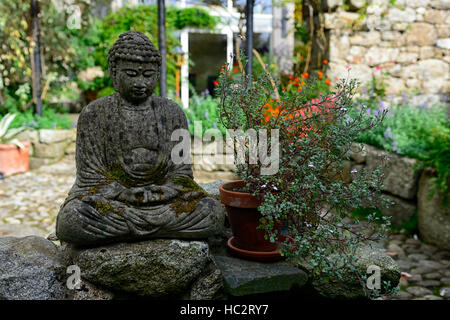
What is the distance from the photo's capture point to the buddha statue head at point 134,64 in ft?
8.52

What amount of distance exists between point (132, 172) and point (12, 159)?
199 inches

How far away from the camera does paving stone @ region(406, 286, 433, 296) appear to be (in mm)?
3314

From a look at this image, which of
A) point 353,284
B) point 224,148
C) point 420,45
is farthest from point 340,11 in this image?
point 353,284

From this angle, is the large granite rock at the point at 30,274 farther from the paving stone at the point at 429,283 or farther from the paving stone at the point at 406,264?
the paving stone at the point at 406,264

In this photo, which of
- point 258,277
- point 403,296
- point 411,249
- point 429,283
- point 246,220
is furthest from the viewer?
point 411,249

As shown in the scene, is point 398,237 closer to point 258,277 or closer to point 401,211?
point 401,211

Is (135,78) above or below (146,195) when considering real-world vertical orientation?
above

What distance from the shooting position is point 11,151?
6.82 meters

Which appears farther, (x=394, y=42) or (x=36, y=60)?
(x=36, y=60)

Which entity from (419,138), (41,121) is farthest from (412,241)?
(41,121)

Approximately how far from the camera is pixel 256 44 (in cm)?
1228

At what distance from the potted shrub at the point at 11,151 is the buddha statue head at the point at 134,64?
16.3ft

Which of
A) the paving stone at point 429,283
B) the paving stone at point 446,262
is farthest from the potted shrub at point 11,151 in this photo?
the paving stone at point 446,262

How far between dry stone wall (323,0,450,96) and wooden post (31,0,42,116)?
5393 mm
